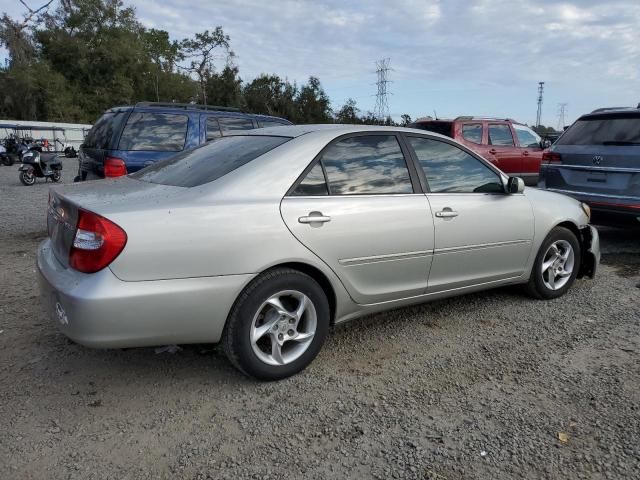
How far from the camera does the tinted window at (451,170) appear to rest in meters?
3.88

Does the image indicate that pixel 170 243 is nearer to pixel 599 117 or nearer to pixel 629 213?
pixel 629 213

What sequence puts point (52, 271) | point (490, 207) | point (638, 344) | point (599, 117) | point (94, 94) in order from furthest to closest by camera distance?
point (94, 94) < point (599, 117) < point (490, 207) < point (638, 344) < point (52, 271)

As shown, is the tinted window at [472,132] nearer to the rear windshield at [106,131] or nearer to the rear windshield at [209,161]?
the rear windshield at [106,131]

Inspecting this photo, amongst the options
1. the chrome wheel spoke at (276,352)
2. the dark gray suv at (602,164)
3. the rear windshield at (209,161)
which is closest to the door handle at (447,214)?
the rear windshield at (209,161)

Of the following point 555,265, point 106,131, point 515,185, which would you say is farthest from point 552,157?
point 106,131

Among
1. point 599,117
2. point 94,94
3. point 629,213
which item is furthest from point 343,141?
point 94,94

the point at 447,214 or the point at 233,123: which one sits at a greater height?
the point at 233,123

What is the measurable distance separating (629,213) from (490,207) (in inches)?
115

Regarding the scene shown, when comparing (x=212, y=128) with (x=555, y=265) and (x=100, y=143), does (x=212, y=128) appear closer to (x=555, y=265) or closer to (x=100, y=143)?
(x=100, y=143)

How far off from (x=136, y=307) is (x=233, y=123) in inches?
200

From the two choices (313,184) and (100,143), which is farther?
(100,143)

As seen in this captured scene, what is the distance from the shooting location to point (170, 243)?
273cm

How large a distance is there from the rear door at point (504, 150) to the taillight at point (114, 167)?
745 cm

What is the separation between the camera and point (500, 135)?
10969mm
